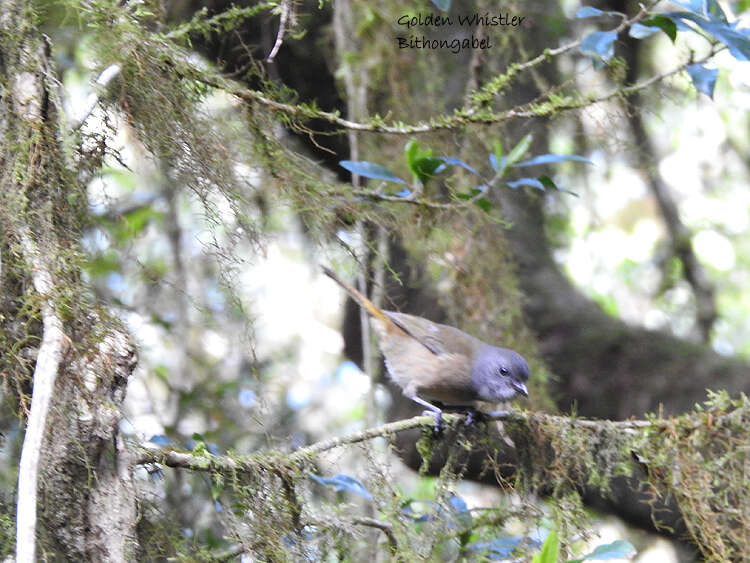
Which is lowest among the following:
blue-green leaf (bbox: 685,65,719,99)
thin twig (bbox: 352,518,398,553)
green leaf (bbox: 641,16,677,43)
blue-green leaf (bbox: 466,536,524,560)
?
blue-green leaf (bbox: 466,536,524,560)

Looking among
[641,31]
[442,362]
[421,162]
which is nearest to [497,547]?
[442,362]

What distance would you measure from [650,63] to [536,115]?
3.81m

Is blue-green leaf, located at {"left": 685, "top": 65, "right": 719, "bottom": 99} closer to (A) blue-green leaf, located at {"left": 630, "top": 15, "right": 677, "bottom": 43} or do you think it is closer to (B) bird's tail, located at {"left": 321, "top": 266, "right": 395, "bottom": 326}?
(A) blue-green leaf, located at {"left": 630, "top": 15, "right": 677, "bottom": 43}

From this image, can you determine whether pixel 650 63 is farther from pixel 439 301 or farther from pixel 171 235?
pixel 171 235

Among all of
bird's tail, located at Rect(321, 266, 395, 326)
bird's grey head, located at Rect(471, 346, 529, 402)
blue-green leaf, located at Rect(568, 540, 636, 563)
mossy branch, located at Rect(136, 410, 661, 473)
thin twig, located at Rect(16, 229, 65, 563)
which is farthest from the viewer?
bird's tail, located at Rect(321, 266, 395, 326)

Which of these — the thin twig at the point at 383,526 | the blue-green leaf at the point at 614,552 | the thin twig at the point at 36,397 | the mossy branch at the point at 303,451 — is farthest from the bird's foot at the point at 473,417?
the thin twig at the point at 36,397

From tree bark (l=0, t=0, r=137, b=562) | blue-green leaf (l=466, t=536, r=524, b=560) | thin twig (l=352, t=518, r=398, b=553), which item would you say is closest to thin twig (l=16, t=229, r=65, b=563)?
tree bark (l=0, t=0, r=137, b=562)

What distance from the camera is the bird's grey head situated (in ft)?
10.9

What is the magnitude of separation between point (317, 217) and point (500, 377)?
1156 millimetres

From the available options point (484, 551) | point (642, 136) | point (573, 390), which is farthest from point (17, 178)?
point (642, 136)

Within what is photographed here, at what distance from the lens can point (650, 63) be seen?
584 centimetres

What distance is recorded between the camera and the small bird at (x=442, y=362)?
3.33m

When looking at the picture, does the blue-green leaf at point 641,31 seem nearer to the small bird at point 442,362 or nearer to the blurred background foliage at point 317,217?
the blurred background foliage at point 317,217

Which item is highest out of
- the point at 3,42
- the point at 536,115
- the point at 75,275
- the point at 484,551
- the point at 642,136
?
the point at 642,136
